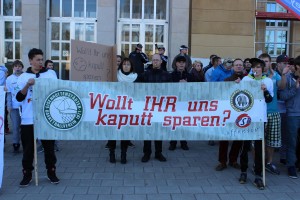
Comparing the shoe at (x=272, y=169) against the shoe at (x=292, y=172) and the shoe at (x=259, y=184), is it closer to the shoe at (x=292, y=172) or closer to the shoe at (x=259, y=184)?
the shoe at (x=292, y=172)

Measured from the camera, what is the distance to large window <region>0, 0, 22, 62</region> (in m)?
16.7

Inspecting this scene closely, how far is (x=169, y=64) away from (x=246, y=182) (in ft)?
33.0

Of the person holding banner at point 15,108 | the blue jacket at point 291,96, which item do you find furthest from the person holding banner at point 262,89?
the person holding banner at point 15,108

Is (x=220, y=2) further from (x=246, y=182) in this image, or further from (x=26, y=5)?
(x=246, y=182)

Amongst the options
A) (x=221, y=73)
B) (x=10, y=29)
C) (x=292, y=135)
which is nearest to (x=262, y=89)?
(x=292, y=135)

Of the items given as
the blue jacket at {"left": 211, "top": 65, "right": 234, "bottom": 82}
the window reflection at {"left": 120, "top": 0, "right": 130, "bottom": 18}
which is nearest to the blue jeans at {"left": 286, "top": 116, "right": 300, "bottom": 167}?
the blue jacket at {"left": 211, "top": 65, "right": 234, "bottom": 82}

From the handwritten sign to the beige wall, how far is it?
8079 millimetres

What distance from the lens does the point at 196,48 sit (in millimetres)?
16078

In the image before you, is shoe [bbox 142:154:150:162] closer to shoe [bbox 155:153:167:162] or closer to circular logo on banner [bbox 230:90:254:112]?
shoe [bbox 155:153:167:162]

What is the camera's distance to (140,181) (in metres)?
6.40

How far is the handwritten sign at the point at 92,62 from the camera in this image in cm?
757

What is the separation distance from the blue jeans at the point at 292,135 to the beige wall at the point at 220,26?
31.5 ft

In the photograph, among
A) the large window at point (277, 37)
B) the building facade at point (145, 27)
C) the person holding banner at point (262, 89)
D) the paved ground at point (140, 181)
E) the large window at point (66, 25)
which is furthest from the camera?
the large window at point (277, 37)

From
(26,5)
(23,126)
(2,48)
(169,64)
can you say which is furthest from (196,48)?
(23,126)
